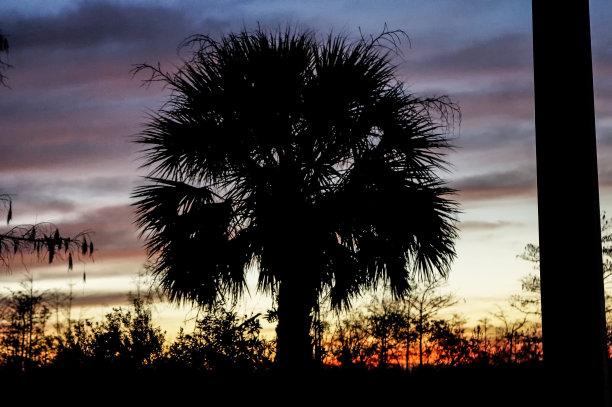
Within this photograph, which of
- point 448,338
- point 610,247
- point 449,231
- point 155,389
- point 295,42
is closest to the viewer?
point 155,389

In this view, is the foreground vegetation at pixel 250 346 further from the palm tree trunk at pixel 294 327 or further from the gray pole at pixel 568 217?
the gray pole at pixel 568 217

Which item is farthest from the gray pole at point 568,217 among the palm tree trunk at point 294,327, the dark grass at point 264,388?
the palm tree trunk at point 294,327

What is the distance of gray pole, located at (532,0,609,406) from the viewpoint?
2.53m

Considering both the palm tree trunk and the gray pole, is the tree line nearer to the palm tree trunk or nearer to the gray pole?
the palm tree trunk

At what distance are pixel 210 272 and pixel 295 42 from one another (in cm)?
448

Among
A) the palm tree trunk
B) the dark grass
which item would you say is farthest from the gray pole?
the palm tree trunk

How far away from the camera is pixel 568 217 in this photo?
Answer: 255 centimetres

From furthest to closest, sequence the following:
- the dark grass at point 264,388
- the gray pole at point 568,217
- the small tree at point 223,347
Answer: the small tree at point 223,347 < the dark grass at point 264,388 < the gray pole at point 568,217

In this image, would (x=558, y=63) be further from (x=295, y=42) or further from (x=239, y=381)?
(x=295, y=42)

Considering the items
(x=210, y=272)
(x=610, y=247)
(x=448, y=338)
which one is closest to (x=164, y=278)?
(x=210, y=272)

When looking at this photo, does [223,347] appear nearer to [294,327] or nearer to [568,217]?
[294,327]

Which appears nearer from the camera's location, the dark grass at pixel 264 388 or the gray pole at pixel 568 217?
the gray pole at pixel 568 217

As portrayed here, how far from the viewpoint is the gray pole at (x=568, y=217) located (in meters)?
2.53

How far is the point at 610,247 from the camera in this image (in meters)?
21.3
